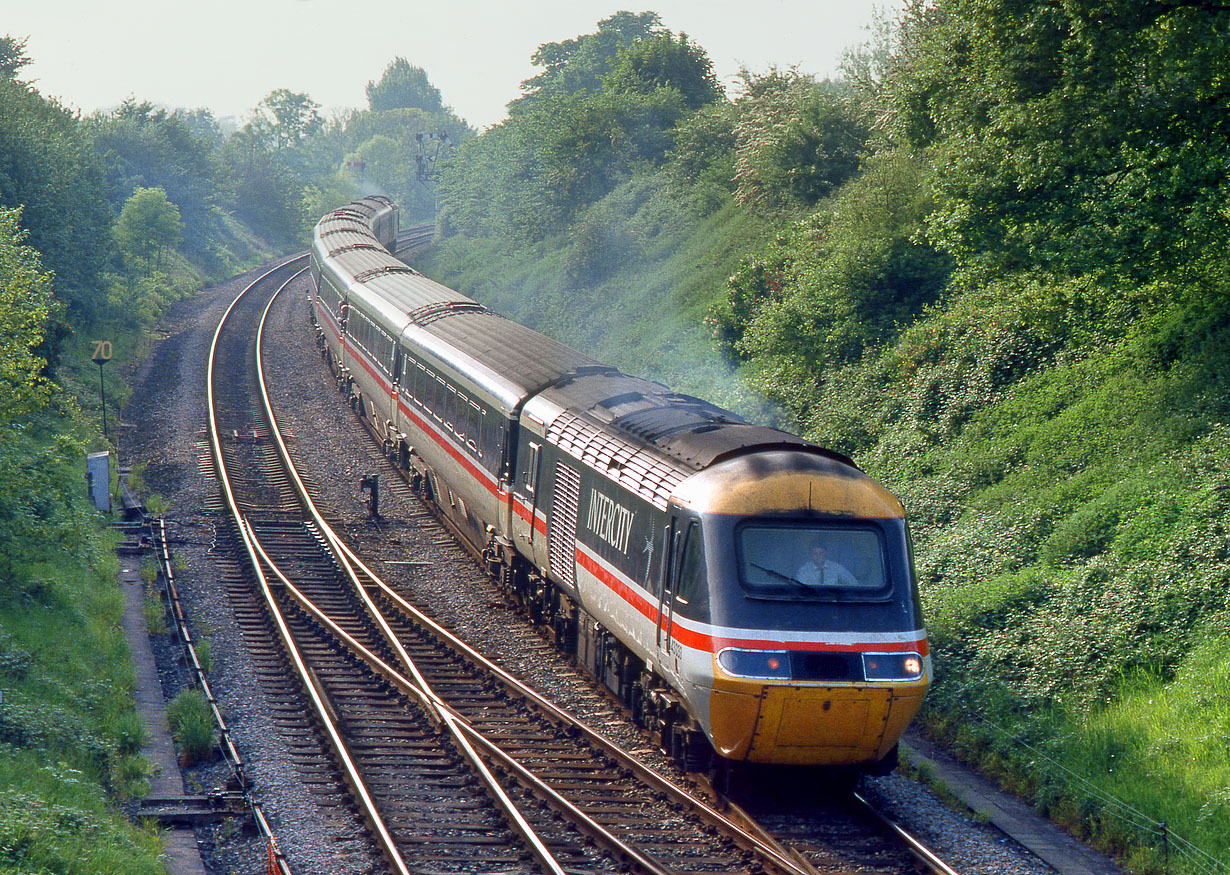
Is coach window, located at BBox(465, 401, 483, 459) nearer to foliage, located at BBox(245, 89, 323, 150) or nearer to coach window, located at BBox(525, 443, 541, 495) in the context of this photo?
coach window, located at BBox(525, 443, 541, 495)

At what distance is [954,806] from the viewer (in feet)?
37.8

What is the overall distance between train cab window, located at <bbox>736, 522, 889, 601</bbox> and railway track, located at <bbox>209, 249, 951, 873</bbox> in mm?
2168

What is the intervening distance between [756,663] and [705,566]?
997 mm

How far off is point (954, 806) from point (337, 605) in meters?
10.3

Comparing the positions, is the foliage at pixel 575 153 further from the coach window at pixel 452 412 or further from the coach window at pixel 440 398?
the coach window at pixel 452 412

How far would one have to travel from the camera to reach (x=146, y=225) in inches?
2057

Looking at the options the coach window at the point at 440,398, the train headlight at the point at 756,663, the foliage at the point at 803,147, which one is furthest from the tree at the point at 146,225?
the train headlight at the point at 756,663

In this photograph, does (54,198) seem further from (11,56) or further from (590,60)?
(590,60)

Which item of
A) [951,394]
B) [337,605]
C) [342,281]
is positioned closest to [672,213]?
[342,281]

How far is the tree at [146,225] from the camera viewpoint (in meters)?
52.1

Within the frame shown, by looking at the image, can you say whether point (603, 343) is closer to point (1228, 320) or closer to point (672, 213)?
point (672, 213)

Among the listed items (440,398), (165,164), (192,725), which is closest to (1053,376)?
(440,398)

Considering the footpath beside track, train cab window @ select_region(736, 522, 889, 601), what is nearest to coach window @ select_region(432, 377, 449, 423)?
the footpath beside track

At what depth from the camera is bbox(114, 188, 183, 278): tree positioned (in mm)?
52062
